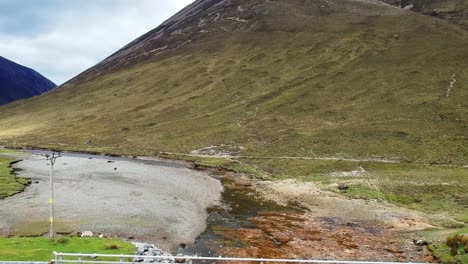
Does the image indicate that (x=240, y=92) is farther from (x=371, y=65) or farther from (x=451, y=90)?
(x=451, y=90)

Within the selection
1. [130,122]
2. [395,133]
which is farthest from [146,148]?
[395,133]

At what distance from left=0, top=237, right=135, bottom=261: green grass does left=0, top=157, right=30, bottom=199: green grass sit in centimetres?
3112

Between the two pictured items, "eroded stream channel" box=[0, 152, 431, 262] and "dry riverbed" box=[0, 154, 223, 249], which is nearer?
"eroded stream channel" box=[0, 152, 431, 262]

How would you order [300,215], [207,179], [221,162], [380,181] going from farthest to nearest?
[221,162]
[207,179]
[380,181]
[300,215]

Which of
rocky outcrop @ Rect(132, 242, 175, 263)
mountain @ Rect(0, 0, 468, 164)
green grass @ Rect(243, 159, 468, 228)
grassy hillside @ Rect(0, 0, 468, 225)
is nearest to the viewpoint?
rocky outcrop @ Rect(132, 242, 175, 263)

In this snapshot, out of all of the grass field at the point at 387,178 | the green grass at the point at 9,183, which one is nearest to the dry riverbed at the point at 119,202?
the green grass at the point at 9,183

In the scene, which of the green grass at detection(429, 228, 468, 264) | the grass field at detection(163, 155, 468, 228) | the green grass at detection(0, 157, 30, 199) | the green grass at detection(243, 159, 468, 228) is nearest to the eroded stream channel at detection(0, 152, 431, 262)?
the green grass at detection(429, 228, 468, 264)

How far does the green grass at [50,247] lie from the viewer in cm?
3447

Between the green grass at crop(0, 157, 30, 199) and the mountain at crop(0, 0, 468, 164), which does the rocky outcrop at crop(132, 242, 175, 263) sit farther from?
the mountain at crop(0, 0, 468, 164)

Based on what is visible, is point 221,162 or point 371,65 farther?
point 371,65

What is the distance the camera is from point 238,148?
400 ft

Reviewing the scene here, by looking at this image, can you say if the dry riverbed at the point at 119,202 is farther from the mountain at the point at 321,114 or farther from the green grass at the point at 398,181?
the mountain at the point at 321,114

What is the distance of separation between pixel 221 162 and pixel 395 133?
147 ft

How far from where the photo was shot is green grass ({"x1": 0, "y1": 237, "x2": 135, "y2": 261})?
113 feet
